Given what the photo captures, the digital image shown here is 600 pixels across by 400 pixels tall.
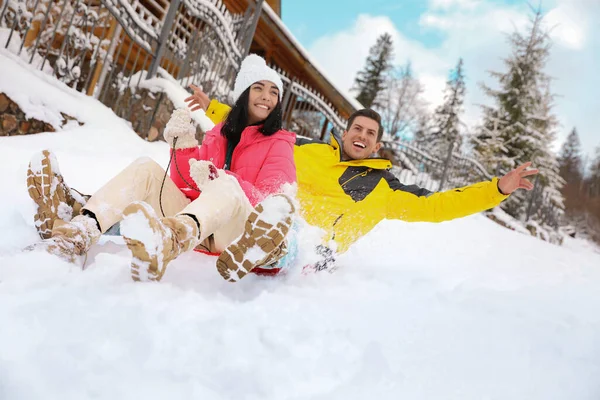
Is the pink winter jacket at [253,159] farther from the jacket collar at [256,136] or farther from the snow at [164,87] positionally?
the snow at [164,87]

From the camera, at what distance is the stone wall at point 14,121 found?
3.39 metres

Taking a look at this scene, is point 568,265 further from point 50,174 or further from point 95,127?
point 95,127

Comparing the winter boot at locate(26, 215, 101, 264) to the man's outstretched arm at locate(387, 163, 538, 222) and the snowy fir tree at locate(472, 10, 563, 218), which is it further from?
the snowy fir tree at locate(472, 10, 563, 218)

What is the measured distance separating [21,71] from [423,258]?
154 inches

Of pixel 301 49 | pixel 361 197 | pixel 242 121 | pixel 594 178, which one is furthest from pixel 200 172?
pixel 594 178

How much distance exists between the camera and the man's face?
241 cm

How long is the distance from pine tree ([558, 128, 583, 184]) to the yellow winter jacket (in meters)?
44.2

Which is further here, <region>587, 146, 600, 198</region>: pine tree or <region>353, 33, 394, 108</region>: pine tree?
<region>587, 146, 600, 198</region>: pine tree

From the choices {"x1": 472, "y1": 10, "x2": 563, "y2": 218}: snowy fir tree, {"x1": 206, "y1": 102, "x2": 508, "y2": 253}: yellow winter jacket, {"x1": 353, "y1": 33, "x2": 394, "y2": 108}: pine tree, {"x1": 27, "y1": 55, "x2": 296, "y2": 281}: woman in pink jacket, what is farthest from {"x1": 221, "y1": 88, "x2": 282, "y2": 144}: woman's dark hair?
{"x1": 353, "y1": 33, "x2": 394, "y2": 108}: pine tree

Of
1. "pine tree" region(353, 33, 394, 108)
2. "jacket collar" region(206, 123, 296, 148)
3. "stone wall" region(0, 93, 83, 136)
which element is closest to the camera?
"jacket collar" region(206, 123, 296, 148)

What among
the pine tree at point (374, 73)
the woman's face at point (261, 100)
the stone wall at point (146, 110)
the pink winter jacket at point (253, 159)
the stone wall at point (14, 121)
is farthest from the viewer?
the pine tree at point (374, 73)

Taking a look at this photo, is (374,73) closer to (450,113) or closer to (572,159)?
(450,113)

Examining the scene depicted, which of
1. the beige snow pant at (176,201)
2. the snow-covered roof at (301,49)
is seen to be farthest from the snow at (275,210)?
the snow-covered roof at (301,49)

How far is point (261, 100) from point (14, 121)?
101 inches
